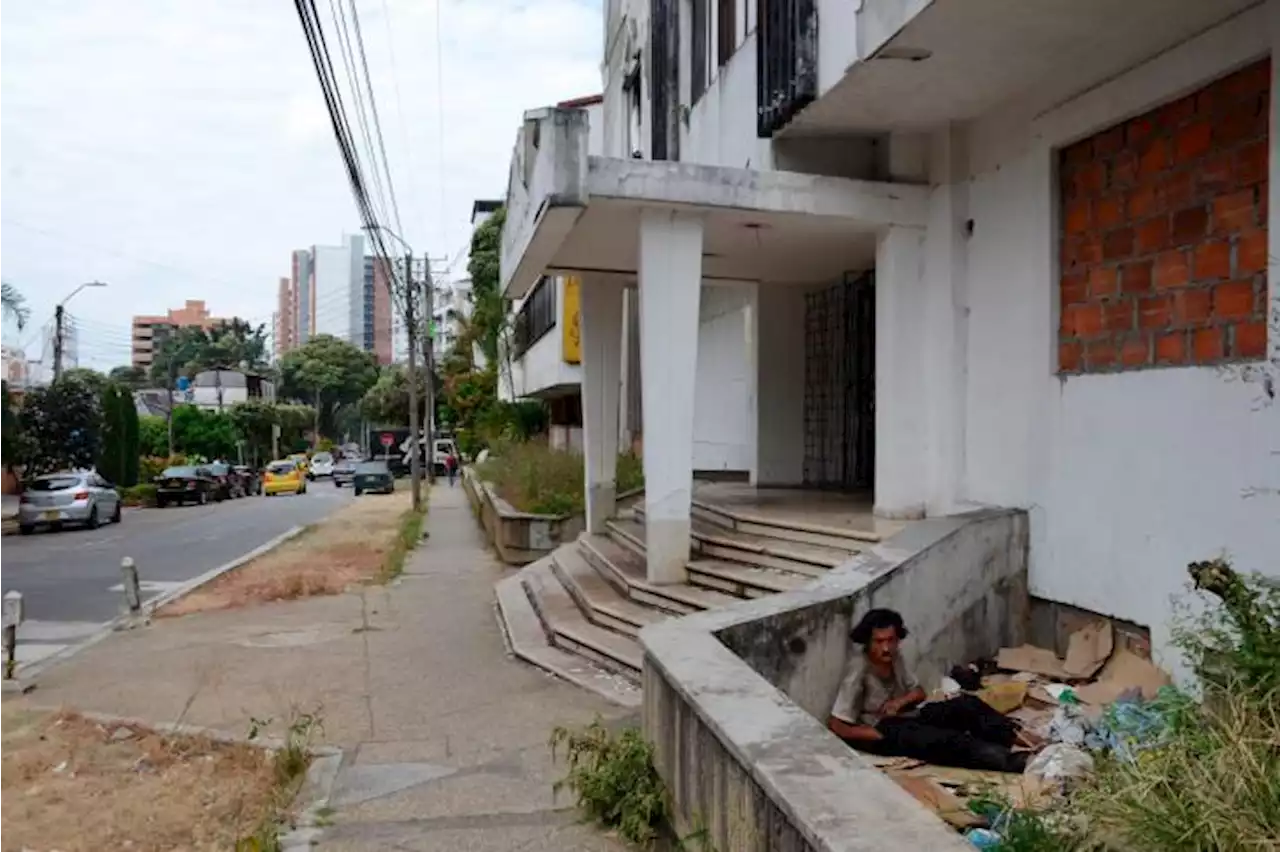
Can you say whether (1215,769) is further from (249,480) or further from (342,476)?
(342,476)

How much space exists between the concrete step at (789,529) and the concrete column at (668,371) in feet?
2.39

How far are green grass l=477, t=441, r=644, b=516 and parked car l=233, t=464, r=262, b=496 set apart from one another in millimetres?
26745

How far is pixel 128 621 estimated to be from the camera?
12.5 metres

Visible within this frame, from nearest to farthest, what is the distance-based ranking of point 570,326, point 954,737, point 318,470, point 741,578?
1. point 954,737
2. point 741,578
3. point 570,326
4. point 318,470

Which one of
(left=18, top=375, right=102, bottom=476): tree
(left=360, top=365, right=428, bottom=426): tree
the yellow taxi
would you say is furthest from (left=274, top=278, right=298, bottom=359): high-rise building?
(left=18, top=375, right=102, bottom=476): tree

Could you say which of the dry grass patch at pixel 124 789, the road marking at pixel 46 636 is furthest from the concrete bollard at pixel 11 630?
the dry grass patch at pixel 124 789

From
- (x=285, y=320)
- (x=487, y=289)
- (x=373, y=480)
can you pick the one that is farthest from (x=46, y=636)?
(x=285, y=320)

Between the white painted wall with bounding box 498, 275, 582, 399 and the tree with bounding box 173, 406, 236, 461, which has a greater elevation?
the white painted wall with bounding box 498, 275, 582, 399

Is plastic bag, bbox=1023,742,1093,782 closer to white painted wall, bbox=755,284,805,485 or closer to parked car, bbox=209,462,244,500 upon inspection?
white painted wall, bbox=755,284,805,485

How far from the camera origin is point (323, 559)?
724 inches

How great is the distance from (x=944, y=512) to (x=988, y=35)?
3696mm

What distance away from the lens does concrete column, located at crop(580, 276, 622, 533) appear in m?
12.6

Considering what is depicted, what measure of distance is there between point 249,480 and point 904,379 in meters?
41.9

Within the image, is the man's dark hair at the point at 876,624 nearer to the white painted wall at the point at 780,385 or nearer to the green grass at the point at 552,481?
the white painted wall at the point at 780,385
